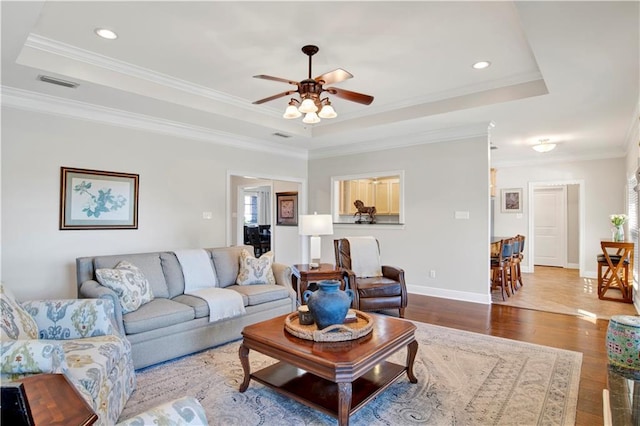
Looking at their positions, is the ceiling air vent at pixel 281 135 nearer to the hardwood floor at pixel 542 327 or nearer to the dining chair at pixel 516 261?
the hardwood floor at pixel 542 327

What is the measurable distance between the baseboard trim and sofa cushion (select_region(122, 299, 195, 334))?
367 cm

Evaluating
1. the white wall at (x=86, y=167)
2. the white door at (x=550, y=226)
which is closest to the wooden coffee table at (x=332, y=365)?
the white wall at (x=86, y=167)

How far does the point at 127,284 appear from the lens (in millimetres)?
2961

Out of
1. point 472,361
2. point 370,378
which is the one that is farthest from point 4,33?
point 472,361

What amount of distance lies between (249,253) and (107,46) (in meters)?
2.55

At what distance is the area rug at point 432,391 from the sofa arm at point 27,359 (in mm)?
988

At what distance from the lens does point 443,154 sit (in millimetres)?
5344

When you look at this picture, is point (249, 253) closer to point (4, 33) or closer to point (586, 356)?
point (4, 33)

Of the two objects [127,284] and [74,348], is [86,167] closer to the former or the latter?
[127,284]

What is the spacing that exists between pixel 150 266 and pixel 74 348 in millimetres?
1473

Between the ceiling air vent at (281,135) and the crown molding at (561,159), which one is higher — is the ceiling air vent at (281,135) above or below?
above

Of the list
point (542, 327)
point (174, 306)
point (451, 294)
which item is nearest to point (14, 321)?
point (174, 306)

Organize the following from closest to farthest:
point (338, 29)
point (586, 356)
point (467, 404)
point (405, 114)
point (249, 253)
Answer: point (467, 404), point (338, 29), point (586, 356), point (249, 253), point (405, 114)

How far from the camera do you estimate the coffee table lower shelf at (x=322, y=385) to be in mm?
2072
